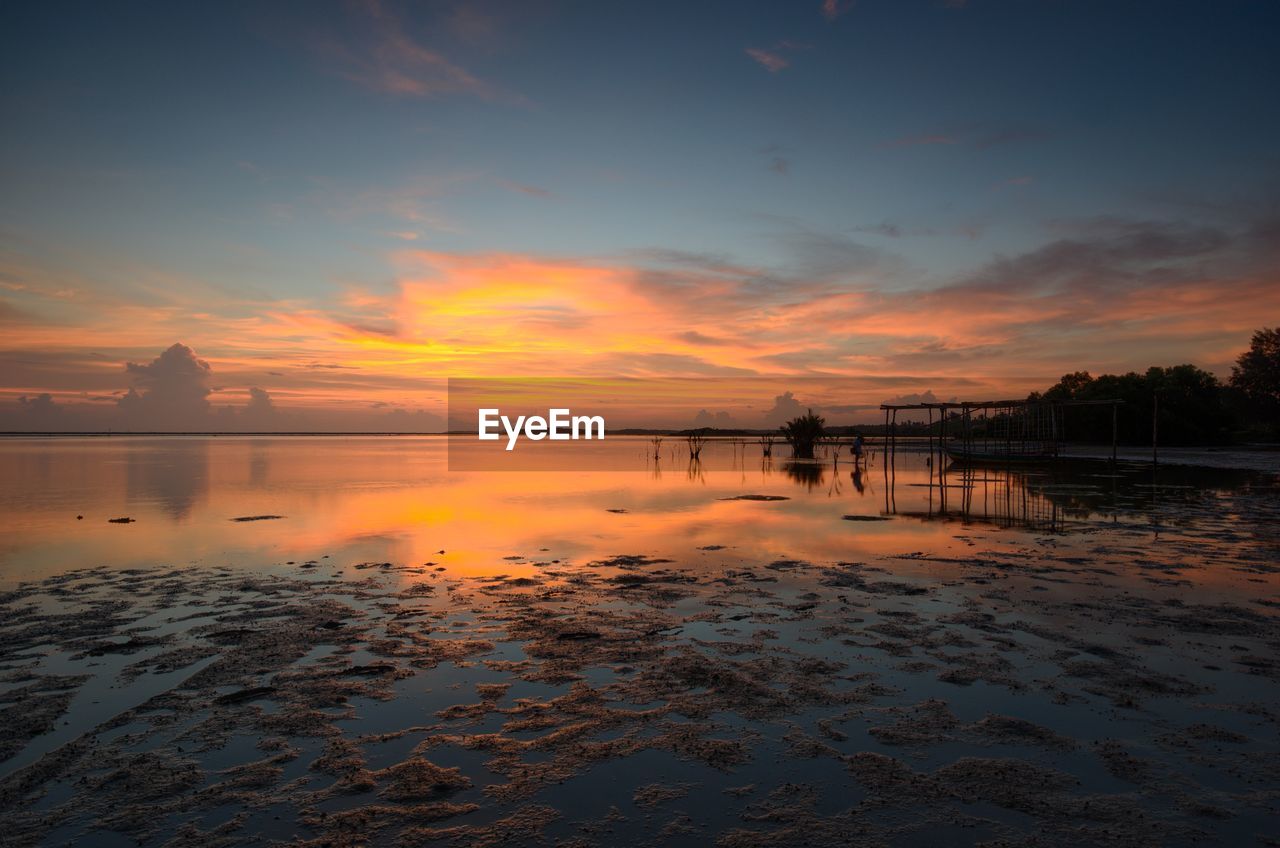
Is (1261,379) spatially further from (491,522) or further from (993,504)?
(491,522)

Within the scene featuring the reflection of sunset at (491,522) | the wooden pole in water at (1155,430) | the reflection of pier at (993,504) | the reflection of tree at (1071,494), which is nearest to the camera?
the reflection of sunset at (491,522)

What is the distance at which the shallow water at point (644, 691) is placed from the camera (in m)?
5.09

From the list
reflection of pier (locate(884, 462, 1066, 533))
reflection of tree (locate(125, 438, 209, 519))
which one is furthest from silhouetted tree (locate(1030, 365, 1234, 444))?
reflection of tree (locate(125, 438, 209, 519))

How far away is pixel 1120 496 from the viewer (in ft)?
89.1

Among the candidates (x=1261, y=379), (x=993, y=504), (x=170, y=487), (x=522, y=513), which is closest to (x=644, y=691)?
(x=522, y=513)

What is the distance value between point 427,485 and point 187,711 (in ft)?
103

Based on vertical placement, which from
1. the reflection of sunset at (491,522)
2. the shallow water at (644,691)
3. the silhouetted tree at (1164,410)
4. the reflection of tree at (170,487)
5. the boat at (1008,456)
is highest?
the silhouetted tree at (1164,410)

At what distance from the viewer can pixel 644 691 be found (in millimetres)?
7441

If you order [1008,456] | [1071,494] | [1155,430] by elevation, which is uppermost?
[1155,430]

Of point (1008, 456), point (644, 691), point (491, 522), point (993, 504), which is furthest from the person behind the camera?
point (1008, 456)

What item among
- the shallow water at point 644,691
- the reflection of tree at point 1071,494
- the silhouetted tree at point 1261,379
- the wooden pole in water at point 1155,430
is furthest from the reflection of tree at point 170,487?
the silhouetted tree at point 1261,379

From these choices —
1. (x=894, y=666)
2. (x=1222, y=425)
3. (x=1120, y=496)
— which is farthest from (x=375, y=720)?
(x=1222, y=425)

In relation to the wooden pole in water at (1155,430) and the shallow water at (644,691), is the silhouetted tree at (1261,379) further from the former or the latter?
the shallow water at (644,691)

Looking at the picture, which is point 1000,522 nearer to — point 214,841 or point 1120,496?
point 1120,496
